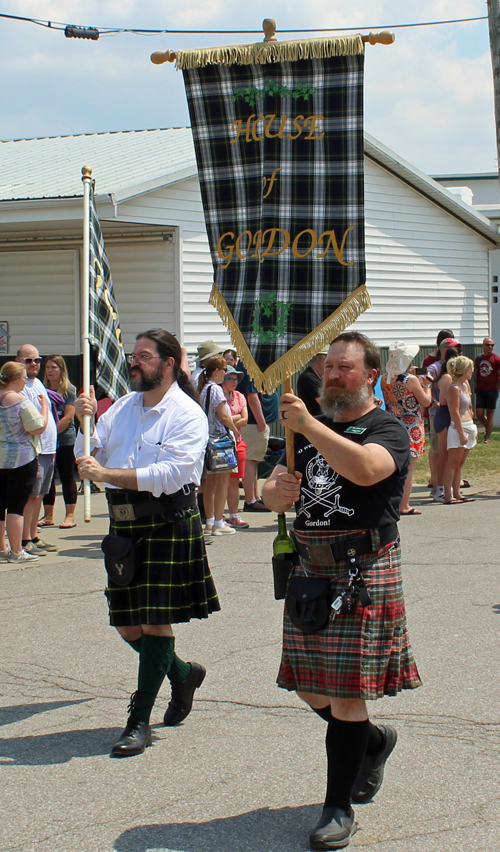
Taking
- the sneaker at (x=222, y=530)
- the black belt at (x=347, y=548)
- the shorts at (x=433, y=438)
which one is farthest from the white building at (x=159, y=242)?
the black belt at (x=347, y=548)

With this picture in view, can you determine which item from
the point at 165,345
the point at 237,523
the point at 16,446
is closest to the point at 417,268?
the point at 237,523

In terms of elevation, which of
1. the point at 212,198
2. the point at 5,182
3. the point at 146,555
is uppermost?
the point at 5,182

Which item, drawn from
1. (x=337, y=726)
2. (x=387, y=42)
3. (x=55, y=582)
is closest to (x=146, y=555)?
(x=337, y=726)

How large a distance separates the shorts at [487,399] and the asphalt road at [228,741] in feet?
43.0

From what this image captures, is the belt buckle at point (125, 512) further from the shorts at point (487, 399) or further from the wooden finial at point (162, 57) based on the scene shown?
the shorts at point (487, 399)

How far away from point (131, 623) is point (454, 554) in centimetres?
483

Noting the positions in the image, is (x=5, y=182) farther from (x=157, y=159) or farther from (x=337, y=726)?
(x=337, y=726)

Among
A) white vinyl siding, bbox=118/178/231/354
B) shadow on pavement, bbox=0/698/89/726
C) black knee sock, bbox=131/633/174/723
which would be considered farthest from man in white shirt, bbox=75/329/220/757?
white vinyl siding, bbox=118/178/231/354

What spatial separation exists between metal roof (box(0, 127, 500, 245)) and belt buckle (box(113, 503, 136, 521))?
988cm

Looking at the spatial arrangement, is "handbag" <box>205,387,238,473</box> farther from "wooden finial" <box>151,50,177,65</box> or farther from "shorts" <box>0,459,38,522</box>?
"wooden finial" <box>151,50,177,65</box>

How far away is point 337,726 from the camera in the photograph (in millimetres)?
3426

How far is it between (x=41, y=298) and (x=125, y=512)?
12.8m

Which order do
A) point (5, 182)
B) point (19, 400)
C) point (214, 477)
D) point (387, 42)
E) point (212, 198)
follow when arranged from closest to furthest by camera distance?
point (387, 42) < point (212, 198) < point (19, 400) < point (214, 477) < point (5, 182)

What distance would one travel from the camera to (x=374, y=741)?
372 centimetres
